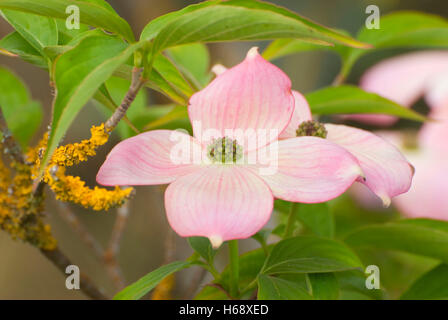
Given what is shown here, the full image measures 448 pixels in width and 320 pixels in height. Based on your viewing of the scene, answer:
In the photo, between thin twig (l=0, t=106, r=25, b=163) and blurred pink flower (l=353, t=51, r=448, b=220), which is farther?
blurred pink flower (l=353, t=51, r=448, b=220)

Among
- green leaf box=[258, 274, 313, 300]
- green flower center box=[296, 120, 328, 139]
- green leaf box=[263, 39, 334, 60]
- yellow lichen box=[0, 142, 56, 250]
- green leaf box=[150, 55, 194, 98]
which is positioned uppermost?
green leaf box=[263, 39, 334, 60]

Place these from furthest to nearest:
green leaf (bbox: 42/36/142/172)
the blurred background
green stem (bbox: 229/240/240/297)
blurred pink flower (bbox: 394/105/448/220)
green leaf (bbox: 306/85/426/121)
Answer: the blurred background
blurred pink flower (bbox: 394/105/448/220)
green leaf (bbox: 306/85/426/121)
green stem (bbox: 229/240/240/297)
green leaf (bbox: 42/36/142/172)

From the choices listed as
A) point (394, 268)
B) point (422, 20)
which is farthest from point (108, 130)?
point (394, 268)

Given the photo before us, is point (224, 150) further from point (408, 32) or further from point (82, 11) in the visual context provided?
point (408, 32)

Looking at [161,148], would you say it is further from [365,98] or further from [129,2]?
[129,2]

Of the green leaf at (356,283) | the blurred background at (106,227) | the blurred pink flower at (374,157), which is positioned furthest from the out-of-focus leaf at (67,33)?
the blurred background at (106,227)

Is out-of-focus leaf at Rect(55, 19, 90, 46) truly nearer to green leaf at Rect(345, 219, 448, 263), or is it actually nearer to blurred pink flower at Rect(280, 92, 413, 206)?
blurred pink flower at Rect(280, 92, 413, 206)

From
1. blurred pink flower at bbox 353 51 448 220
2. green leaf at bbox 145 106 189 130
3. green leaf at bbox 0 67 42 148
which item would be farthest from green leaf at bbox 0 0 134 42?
blurred pink flower at bbox 353 51 448 220
